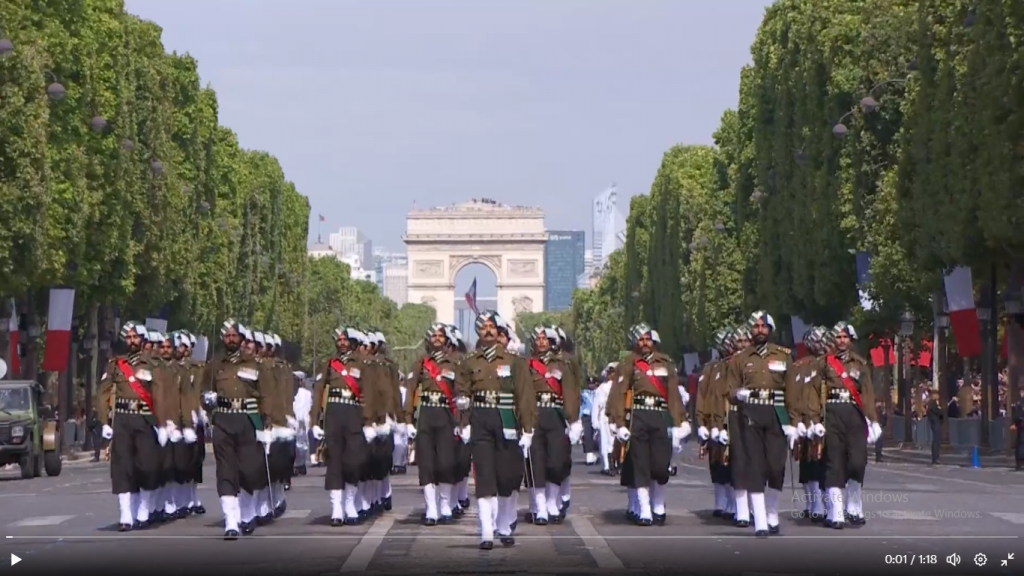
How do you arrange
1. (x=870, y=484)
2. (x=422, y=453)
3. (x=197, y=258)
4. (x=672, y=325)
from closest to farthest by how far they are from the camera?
(x=422, y=453) < (x=870, y=484) < (x=197, y=258) < (x=672, y=325)

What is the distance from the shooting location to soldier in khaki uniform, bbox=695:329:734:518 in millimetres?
23484

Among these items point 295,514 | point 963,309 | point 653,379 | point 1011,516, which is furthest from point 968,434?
point 653,379

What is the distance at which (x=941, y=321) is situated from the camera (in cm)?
5747

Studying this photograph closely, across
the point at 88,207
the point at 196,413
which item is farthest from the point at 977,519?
the point at 88,207

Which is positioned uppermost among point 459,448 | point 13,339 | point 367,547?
point 13,339

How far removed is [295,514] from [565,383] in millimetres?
3821

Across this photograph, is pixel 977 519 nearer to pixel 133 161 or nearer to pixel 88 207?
pixel 88 207

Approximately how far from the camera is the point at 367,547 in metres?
19.8

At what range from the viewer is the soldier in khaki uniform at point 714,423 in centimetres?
2348

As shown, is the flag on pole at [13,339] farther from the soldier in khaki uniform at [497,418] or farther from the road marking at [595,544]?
the soldier in khaki uniform at [497,418]

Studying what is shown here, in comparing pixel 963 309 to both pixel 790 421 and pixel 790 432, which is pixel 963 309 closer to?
pixel 790 421

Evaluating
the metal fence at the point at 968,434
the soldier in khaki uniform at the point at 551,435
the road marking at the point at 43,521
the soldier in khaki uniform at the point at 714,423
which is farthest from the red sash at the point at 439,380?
the metal fence at the point at 968,434

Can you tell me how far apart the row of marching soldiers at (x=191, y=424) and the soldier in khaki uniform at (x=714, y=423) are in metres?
4.43

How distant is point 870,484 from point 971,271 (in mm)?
19106
